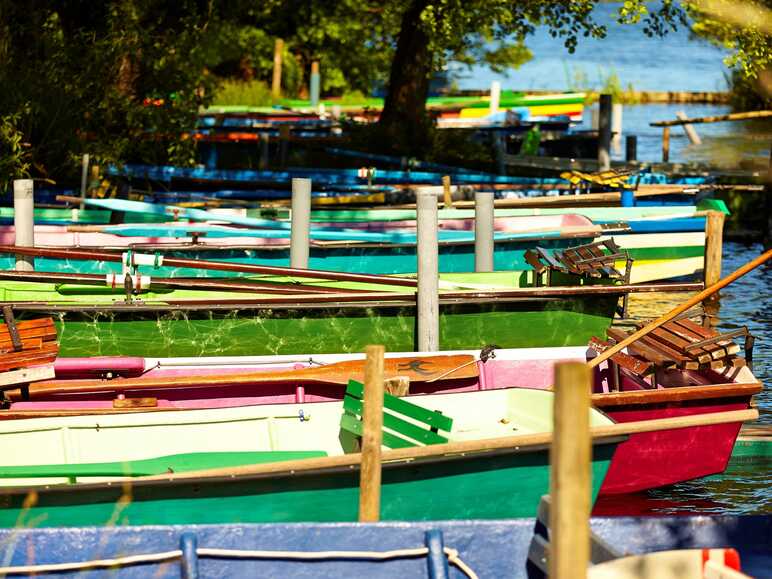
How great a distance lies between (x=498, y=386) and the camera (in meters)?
12.0

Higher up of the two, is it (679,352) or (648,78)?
(648,78)

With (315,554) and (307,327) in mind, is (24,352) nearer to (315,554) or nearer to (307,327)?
(307,327)

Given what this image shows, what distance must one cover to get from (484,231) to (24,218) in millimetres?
5156

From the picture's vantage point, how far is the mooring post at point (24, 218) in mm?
14320

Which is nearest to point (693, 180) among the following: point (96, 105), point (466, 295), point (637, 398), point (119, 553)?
point (96, 105)

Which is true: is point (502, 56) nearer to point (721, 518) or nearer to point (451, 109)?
point (451, 109)

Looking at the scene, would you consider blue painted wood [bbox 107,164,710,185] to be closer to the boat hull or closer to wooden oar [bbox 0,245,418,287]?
wooden oar [bbox 0,245,418,287]

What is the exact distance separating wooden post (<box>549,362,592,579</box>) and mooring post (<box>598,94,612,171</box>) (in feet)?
66.4

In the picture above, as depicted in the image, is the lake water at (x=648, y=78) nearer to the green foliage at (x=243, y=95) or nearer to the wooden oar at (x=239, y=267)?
the wooden oar at (x=239, y=267)

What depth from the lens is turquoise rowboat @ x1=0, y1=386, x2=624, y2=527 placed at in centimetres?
882

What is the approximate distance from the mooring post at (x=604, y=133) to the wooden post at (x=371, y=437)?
18180mm

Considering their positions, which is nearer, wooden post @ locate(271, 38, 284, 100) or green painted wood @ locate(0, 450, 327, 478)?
green painted wood @ locate(0, 450, 327, 478)

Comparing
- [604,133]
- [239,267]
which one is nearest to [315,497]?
[239,267]

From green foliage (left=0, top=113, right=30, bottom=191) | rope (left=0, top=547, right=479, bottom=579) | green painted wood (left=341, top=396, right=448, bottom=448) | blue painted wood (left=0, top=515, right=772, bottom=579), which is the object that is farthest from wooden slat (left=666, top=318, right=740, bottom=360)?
green foliage (left=0, top=113, right=30, bottom=191)
